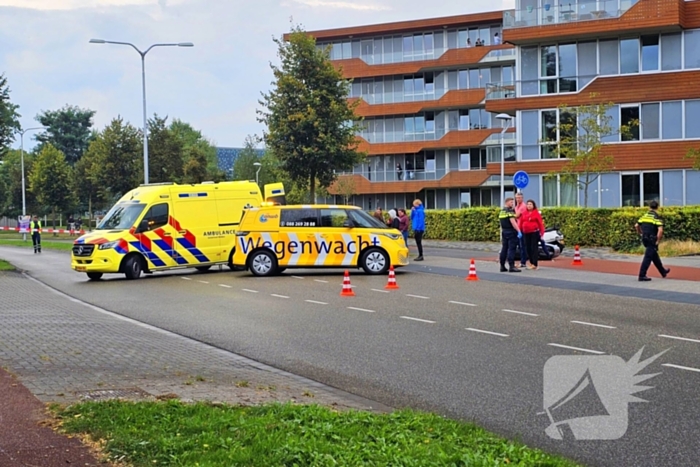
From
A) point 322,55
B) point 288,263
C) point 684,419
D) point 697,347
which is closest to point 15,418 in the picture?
point 684,419

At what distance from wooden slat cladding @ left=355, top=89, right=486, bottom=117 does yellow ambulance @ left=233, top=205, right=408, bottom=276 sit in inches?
1496

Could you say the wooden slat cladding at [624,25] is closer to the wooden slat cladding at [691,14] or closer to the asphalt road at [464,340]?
the wooden slat cladding at [691,14]

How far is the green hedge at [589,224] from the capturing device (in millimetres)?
27703

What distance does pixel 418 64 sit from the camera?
60.8 meters

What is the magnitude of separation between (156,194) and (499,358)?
15761mm

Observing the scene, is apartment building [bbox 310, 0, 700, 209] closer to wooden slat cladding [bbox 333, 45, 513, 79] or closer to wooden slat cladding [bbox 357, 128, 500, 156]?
wooden slat cladding [bbox 357, 128, 500, 156]

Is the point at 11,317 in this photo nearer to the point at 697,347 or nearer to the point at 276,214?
the point at 276,214

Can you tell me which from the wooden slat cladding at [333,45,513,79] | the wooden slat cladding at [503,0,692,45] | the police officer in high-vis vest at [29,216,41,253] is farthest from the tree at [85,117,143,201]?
the wooden slat cladding at [503,0,692,45]

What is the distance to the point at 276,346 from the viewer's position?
11.2 m

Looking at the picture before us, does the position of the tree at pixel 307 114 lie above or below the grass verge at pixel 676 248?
above

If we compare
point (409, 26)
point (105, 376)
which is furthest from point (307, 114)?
point (105, 376)

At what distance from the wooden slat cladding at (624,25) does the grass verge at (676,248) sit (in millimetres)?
13720

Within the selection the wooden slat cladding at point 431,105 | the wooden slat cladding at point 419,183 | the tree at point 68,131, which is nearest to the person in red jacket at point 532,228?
the wooden slat cladding at point 419,183

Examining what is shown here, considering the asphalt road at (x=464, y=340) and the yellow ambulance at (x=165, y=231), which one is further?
the yellow ambulance at (x=165, y=231)
